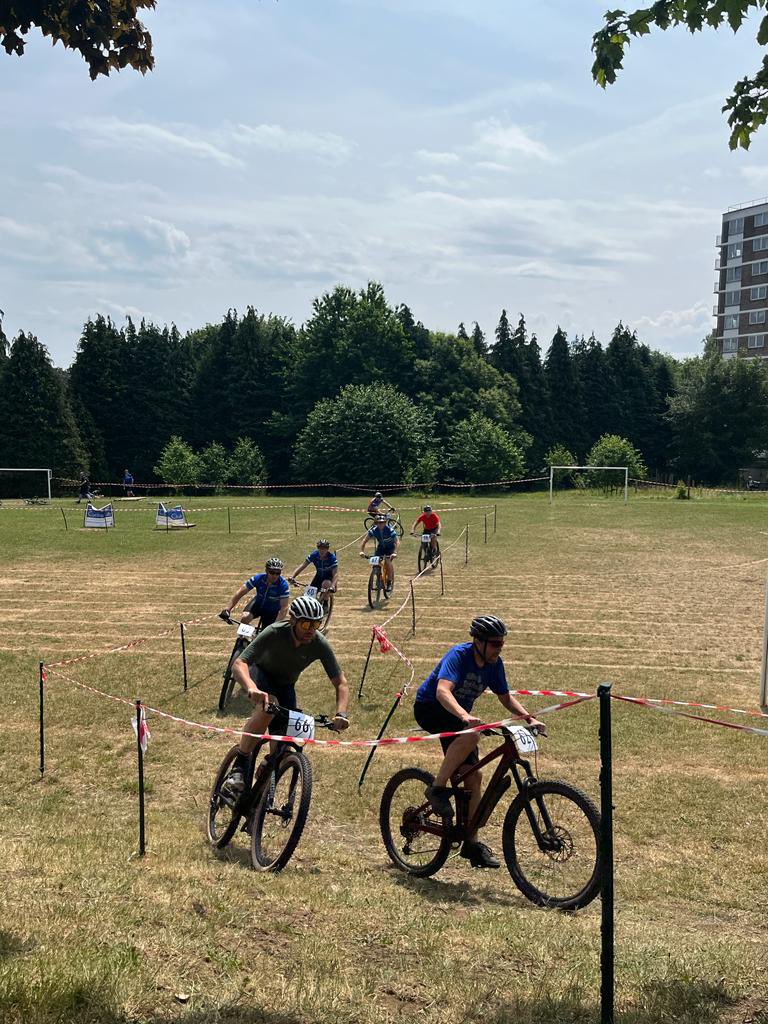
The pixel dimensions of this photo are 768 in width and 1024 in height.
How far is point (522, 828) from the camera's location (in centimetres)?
632

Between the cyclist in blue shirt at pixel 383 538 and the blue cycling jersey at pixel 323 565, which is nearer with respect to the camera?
the blue cycling jersey at pixel 323 565

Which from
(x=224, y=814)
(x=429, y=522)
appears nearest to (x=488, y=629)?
(x=224, y=814)

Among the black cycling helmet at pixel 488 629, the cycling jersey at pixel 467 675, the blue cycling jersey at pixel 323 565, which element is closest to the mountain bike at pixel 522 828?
the cycling jersey at pixel 467 675

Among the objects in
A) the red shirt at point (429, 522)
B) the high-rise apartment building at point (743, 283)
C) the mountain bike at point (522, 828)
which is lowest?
the mountain bike at point (522, 828)

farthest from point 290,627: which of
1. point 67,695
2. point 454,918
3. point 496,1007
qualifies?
point 67,695

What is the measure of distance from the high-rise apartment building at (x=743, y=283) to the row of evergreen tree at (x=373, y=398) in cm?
1544

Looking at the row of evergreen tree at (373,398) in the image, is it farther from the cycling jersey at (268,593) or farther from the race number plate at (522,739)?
the race number plate at (522,739)

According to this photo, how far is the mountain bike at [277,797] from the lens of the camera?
Answer: 6449 mm

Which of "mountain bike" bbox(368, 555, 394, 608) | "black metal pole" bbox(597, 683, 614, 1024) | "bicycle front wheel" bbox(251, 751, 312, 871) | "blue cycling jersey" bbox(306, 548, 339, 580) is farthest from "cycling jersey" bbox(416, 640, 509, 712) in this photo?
"mountain bike" bbox(368, 555, 394, 608)

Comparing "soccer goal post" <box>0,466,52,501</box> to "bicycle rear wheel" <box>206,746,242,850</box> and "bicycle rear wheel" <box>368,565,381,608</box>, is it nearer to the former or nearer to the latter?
"bicycle rear wheel" <box>368,565,381,608</box>

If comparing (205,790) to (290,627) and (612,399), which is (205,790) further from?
(612,399)

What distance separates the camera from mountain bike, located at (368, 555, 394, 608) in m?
18.2

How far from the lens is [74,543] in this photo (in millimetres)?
29547

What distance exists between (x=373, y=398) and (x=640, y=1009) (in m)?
65.5
